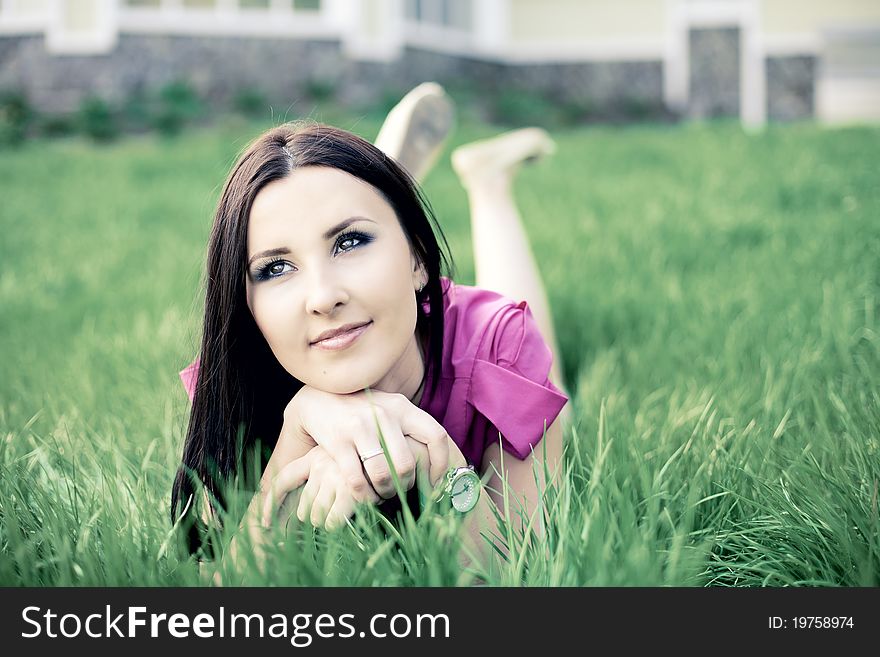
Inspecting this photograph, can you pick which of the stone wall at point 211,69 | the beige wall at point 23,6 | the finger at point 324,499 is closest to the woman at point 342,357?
the finger at point 324,499

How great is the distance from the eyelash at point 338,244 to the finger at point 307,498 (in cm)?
29

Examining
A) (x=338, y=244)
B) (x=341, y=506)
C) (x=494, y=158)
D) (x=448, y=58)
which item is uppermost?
(x=448, y=58)

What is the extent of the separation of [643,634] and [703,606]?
3.3 inches

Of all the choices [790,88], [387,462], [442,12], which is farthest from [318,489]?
[790,88]

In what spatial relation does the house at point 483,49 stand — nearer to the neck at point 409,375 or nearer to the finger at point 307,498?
the neck at point 409,375

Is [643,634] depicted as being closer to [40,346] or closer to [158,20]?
[40,346]

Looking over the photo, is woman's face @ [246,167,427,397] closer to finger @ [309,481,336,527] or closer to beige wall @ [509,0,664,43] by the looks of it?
finger @ [309,481,336,527]

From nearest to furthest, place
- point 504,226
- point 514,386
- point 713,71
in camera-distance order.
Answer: point 514,386
point 504,226
point 713,71

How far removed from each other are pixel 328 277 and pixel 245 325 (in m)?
0.23

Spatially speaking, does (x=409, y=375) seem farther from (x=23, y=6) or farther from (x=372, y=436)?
(x=23, y=6)

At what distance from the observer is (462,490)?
1188 mm

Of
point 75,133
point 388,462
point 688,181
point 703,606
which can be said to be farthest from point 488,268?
point 75,133

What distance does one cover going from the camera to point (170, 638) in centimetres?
95

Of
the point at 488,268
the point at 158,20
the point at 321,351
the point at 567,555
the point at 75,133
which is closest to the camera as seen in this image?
the point at 567,555
